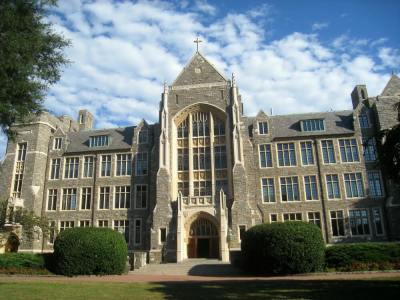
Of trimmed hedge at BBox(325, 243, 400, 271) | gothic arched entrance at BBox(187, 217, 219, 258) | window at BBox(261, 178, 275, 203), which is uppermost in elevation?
window at BBox(261, 178, 275, 203)

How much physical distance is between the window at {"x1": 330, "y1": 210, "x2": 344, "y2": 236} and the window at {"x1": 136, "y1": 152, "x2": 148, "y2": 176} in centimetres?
1814

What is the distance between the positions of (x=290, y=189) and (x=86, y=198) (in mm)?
20324

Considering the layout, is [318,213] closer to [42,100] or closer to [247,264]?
[247,264]

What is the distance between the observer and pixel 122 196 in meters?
36.5

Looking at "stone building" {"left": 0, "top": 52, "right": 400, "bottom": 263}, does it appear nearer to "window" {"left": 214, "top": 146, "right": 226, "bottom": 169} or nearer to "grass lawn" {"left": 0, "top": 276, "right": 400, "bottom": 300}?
"window" {"left": 214, "top": 146, "right": 226, "bottom": 169}

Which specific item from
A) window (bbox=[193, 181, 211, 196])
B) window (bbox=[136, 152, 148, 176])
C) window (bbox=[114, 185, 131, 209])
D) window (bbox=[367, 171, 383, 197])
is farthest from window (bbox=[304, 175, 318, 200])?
window (bbox=[114, 185, 131, 209])

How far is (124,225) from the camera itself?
116 ft

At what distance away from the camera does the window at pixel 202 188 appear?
3369cm

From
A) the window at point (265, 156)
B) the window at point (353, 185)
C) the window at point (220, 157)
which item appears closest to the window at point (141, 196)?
the window at point (220, 157)

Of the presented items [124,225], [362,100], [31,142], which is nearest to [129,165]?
[124,225]

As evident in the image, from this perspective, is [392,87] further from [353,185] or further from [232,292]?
[232,292]

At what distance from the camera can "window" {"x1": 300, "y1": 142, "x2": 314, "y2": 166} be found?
34.2 m

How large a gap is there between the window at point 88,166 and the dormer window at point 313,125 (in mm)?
21903

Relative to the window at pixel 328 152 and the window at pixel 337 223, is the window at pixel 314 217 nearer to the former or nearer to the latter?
the window at pixel 337 223
